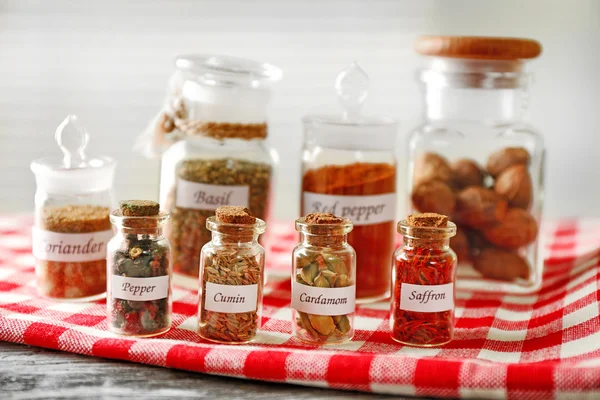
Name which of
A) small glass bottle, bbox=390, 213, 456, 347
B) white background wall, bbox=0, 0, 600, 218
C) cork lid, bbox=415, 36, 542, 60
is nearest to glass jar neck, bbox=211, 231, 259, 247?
small glass bottle, bbox=390, 213, 456, 347

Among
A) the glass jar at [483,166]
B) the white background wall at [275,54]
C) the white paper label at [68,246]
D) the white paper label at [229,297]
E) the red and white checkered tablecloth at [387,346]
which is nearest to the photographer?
the red and white checkered tablecloth at [387,346]

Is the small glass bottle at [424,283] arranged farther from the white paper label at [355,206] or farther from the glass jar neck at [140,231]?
the glass jar neck at [140,231]

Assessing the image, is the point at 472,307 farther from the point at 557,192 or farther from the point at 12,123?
the point at 12,123

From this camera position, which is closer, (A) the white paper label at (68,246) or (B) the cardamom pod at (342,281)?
(B) the cardamom pod at (342,281)

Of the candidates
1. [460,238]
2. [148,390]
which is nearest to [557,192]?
[460,238]

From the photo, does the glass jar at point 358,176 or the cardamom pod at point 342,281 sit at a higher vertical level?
the glass jar at point 358,176

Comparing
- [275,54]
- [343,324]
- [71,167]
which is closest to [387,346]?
[343,324]

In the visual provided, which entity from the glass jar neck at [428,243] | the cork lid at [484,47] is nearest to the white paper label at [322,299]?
the glass jar neck at [428,243]
